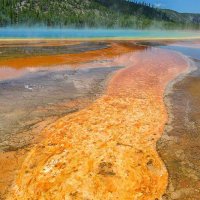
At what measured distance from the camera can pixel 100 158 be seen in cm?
671

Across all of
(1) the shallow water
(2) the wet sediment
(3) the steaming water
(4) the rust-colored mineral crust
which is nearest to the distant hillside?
(3) the steaming water

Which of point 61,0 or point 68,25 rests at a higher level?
point 61,0

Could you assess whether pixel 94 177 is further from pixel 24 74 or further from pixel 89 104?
pixel 24 74

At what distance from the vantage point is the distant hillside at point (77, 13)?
3536 inches

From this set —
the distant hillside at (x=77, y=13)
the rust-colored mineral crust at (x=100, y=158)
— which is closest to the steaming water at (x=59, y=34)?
the distant hillside at (x=77, y=13)

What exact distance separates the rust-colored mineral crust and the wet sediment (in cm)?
19

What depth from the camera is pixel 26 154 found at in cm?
679

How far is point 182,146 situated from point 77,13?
127 m

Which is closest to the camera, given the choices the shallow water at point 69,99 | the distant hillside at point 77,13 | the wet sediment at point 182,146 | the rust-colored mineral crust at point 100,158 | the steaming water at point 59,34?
the rust-colored mineral crust at point 100,158

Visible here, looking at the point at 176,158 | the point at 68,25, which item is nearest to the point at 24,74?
the point at 176,158

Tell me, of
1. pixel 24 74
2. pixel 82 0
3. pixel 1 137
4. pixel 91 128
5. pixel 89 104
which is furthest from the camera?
pixel 82 0

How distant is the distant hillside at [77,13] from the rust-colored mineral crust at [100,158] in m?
74.4

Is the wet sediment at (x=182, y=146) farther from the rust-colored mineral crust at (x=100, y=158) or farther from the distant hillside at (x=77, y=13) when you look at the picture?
the distant hillside at (x=77, y=13)

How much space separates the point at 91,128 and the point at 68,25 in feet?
311
